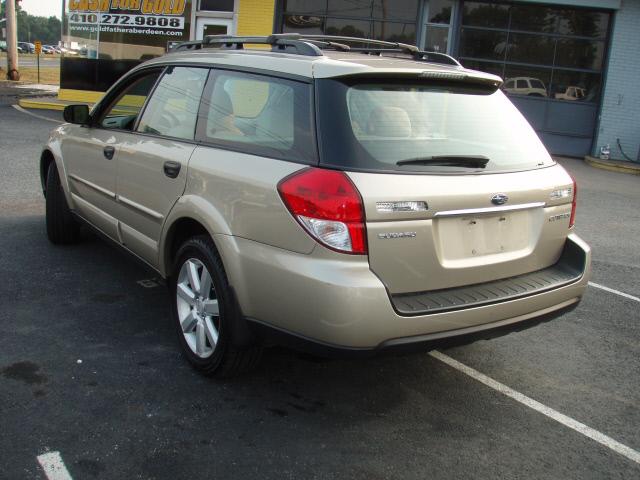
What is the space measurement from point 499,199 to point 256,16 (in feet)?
49.8

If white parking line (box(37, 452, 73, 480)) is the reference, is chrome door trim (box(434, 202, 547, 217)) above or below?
above

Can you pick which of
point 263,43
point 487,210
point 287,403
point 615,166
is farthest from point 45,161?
point 615,166

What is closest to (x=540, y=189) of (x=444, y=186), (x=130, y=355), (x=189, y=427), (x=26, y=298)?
(x=444, y=186)

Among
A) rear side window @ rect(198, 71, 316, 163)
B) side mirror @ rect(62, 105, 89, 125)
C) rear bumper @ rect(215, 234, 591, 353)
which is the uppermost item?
rear side window @ rect(198, 71, 316, 163)

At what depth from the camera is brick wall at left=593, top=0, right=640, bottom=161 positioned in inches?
622

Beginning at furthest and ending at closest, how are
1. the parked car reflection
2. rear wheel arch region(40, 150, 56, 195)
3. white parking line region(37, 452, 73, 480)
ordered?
1. the parked car reflection
2. rear wheel arch region(40, 150, 56, 195)
3. white parking line region(37, 452, 73, 480)

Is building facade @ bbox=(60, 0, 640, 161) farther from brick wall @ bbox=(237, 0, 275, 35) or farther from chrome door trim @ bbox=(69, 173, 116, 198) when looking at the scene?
chrome door trim @ bbox=(69, 173, 116, 198)

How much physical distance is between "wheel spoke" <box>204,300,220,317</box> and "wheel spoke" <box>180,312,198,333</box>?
0.16 metres

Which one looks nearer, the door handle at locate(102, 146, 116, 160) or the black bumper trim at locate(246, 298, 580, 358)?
the black bumper trim at locate(246, 298, 580, 358)

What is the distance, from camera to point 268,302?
9.99 feet

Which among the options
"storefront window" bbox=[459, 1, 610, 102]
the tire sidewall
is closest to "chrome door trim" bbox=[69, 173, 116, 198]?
the tire sidewall

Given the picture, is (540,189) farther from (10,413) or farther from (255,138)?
(10,413)

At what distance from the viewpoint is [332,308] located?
2.82 meters

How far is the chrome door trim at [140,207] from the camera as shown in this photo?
12.8 ft
